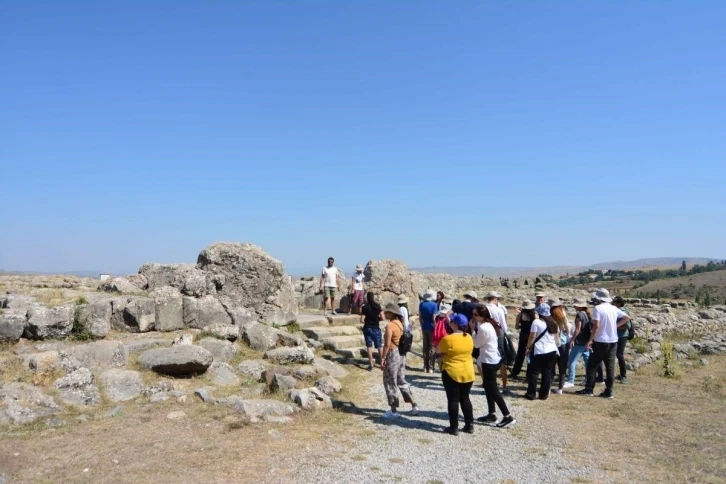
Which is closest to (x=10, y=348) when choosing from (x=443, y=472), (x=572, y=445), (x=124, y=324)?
(x=124, y=324)

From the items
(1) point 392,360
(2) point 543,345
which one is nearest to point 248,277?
(1) point 392,360

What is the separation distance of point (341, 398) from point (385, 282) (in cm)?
803

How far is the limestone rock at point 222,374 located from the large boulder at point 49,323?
9.49ft

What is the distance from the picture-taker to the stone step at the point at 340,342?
45.7 feet

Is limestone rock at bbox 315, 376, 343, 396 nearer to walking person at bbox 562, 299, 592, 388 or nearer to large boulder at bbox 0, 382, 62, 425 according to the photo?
large boulder at bbox 0, 382, 62, 425

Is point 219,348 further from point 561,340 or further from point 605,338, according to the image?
point 605,338

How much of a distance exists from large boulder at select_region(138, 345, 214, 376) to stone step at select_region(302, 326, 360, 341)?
454 centimetres

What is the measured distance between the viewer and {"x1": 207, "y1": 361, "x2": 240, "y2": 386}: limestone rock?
10273 millimetres

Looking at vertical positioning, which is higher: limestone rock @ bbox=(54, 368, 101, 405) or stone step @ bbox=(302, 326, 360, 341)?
stone step @ bbox=(302, 326, 360, 341)

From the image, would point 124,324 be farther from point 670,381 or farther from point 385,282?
point 670,381

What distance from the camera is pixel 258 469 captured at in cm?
641

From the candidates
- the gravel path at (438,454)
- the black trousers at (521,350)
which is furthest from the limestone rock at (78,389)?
the black trousers at (521,350)

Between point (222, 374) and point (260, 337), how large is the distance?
1.95 meters

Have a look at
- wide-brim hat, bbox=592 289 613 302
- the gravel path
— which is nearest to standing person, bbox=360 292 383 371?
the gravel path
